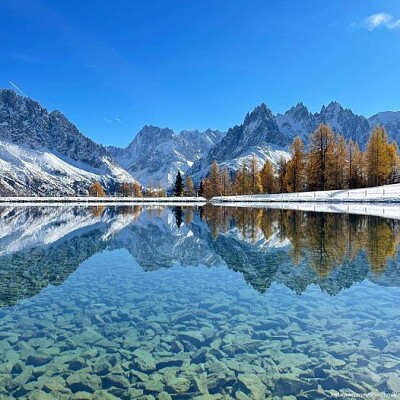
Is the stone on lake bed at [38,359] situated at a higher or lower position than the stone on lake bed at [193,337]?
lower

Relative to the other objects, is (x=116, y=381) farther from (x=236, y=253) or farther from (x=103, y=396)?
(x=236, y=253)

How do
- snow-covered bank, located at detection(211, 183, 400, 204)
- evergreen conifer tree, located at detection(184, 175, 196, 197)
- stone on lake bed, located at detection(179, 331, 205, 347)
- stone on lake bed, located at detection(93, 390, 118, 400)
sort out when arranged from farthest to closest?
evergreen conifer tree, located at detection(184, 175, 196, 197) → snow-covered bank, located at detection(211, 183, 400, 204) → stone on lake bed, located at detection(179, 331, 205, 347) → stone on lake bed, located at detection(93, 390, 118, 400)

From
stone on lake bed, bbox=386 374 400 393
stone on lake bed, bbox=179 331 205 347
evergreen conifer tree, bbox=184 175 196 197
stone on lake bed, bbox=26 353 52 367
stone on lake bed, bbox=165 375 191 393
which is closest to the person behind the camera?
stone on lake bed, bbox=386 374 400 393

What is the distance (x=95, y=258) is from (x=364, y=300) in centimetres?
1316

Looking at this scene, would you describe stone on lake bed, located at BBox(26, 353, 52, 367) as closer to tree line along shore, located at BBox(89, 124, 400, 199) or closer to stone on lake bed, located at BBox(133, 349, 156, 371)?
stone on lake bed, located at BBox(133, 349, 156, 371)

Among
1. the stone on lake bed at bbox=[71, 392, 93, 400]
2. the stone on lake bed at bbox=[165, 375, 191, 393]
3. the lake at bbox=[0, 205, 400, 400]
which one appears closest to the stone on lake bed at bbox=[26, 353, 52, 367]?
the lake at bbox=[0, 205, 400, 400]

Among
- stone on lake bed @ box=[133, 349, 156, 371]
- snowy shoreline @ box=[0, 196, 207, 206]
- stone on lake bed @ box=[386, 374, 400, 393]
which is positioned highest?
snowy shoreline @ box=[0, 196, 207, 206]

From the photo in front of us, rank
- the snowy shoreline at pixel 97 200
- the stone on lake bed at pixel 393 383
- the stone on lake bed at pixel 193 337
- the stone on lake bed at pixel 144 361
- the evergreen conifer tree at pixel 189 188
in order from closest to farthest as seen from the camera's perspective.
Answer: the stone on lake bed at pixel 393 383 → the stone on lake bed at pixel 144 361 → the stone on lake bed at pixel 193 337 → the snowy shoreline at pixel 97 200 → the evergreen conifer tree at pixel 189 188

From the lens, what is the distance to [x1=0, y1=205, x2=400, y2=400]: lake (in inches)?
250

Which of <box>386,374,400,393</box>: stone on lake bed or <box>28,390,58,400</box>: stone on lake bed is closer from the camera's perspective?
<box>28,390,58,400</box>: stone on lake bed

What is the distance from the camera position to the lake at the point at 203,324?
6355mm

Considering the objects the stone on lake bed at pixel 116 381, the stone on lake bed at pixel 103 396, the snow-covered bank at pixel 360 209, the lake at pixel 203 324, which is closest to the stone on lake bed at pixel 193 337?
the lake at pixel 203 324

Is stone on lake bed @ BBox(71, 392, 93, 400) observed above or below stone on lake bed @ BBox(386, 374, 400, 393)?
below

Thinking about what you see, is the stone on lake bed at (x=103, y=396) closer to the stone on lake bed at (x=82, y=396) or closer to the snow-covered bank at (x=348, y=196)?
the stone on lake bed at (x=82, y=396)
